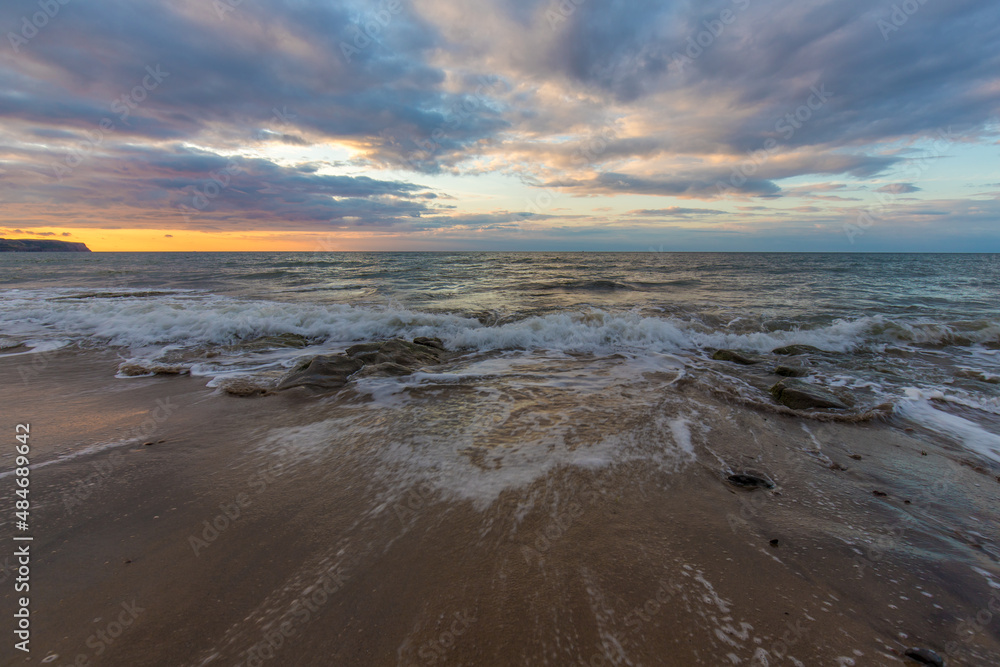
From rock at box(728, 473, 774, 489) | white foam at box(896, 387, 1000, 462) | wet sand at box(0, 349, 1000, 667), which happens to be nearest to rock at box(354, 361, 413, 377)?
wet sand at box(0, 349, 1000, 667)

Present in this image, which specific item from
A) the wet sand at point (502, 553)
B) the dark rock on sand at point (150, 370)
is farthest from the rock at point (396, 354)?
the wet sand at point (502, 553)

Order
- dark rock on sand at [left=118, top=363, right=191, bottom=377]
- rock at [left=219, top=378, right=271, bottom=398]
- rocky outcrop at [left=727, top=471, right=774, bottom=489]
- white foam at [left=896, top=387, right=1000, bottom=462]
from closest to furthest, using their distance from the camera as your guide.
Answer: rocky outcrop at [left=727, top=471, right=774, bottom=489] → white foam at [left=896, top=387, right=1000, bottom=462] → rock at [left=219, top=378, right=271, bottom=398] → dark rock on sand at [left=118, top=363, right=191, bottom=377]

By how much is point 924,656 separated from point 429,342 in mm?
8159

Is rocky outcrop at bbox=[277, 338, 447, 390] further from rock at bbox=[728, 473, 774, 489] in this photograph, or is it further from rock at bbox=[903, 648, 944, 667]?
rock at bbox=[903, 648, 944, 667]

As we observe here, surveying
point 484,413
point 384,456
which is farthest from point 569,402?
point 384,456

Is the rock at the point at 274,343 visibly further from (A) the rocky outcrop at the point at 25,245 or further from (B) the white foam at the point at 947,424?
(A) the rocky outcrop at the point at 25,245

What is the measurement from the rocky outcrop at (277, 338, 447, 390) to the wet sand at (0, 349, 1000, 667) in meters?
1.69

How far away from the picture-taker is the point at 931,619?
6.69 feet

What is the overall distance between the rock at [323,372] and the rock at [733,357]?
6946 millimetres

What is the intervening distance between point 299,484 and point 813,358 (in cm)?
941

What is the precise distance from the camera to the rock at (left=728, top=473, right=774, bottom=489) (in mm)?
3273

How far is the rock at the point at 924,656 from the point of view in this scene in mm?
1800

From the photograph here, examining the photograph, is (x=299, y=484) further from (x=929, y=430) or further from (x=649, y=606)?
(x=929, y=430)

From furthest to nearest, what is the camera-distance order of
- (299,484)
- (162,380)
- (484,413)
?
(162,380) < (484,413) < (299,484)
